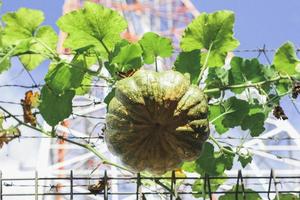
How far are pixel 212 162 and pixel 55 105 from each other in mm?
568

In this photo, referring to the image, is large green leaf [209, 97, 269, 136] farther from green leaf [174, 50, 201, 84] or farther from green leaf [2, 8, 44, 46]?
green leaf [2, 8, 44, 46]

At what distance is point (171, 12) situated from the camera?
15578 millimetres

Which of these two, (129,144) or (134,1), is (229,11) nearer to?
(129,144)

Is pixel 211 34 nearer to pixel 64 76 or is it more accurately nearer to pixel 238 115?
pixel 238 115

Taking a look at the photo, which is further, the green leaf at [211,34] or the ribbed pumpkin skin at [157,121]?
the green leaf at [211,34]

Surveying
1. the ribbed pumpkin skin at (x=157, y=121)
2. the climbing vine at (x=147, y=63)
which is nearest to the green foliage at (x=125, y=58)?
the climbing vine at (x=147, y=63)

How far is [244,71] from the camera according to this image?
7.10 ft

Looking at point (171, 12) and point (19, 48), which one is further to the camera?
point (171, 12)

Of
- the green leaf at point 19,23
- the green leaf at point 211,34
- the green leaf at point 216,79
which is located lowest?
the green leaf at point 216,79

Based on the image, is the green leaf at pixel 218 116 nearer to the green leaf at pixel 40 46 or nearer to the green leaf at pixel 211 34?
the green leaf at pixel 211 34

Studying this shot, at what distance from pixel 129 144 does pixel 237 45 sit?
0.58 metres

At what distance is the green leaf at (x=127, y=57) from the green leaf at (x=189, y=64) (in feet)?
0.40

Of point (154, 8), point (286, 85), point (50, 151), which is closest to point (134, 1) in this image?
point (154, 8)

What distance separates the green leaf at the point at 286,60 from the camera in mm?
2168
